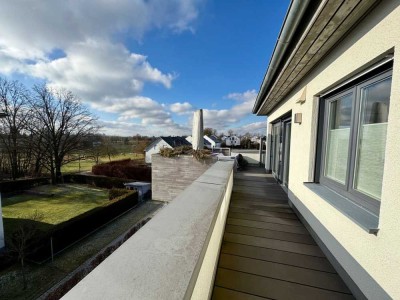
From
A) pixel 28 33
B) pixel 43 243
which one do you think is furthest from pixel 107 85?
pixel 43 243

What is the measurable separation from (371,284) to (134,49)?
10454 mm

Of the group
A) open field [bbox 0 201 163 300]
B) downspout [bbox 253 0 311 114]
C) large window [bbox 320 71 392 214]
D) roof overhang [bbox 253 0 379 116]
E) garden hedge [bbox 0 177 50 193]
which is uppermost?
downspout [bbox 253 0 311 114]

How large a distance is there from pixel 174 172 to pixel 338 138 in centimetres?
782

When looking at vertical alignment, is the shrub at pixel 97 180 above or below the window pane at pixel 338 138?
below

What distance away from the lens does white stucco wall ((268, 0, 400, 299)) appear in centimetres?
123

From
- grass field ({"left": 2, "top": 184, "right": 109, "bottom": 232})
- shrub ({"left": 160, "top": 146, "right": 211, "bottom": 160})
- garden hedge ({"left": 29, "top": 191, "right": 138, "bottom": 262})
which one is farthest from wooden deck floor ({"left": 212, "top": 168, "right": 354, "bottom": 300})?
grass field ({"left": 2, "top": 184, "right": 109, "bottom": 232})

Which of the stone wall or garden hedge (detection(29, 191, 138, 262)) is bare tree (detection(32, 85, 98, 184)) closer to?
garden hedge (detection(29, 191, 138, 262))

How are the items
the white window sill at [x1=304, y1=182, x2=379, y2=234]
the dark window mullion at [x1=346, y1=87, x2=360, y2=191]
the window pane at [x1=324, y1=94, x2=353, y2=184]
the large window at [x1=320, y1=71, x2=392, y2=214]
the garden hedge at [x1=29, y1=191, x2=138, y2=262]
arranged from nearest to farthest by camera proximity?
the white window sill at [x1=304, y1=182, x2=379, y2=234] < the large window at [x1=320, y1=71, x2=392, y2=214] < the dark window mullion at [x1=346, y1=87, x2=360, y2=191] < the window pane at [x1=324, y1=94, x2=353, y2=184] < the garden hedge at [x1=29, y1=191, x2=138, y2=262]

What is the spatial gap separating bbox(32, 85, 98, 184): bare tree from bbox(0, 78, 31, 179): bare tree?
876 millimetres

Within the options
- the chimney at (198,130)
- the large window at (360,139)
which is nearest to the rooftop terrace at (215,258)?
the large window at (360,139)

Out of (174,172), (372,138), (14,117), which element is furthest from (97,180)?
(372,138)

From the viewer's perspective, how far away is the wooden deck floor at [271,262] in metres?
1.64

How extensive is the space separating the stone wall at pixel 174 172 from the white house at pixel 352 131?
20.2 ft

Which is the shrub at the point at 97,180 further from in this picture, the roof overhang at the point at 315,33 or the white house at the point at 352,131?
the white house at the point at 352,131
